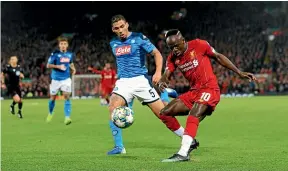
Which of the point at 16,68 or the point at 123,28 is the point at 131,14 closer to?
the point at 16,68

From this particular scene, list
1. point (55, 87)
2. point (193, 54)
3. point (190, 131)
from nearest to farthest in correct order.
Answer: point (190, 131) < point (193, 54) < point (55, 87)

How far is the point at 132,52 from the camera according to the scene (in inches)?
345

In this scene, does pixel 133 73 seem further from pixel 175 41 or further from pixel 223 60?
pixel 223 60

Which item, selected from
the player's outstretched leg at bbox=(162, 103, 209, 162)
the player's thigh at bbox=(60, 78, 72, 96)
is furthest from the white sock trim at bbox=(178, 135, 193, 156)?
the player's thigh at bbox=(60, 78, 72, 96)

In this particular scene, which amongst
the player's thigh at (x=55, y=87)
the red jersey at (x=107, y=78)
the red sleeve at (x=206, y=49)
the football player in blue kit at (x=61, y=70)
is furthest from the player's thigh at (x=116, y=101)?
the red jersey at (x=107, y=78)

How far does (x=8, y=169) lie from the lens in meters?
6.88

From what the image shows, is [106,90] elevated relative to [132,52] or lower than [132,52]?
lower

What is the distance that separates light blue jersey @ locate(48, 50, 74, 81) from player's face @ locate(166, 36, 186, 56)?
820 cm

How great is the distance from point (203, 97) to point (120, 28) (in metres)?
1.75

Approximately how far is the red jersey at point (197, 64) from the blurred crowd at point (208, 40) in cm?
3055

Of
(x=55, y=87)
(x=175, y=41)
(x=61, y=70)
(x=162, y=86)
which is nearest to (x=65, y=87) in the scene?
(x=55, y=87)

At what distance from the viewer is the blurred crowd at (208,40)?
1597 inches

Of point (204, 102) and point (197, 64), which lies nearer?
point (204, 102)

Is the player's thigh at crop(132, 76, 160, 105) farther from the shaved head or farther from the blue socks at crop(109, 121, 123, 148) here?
the shaved head
